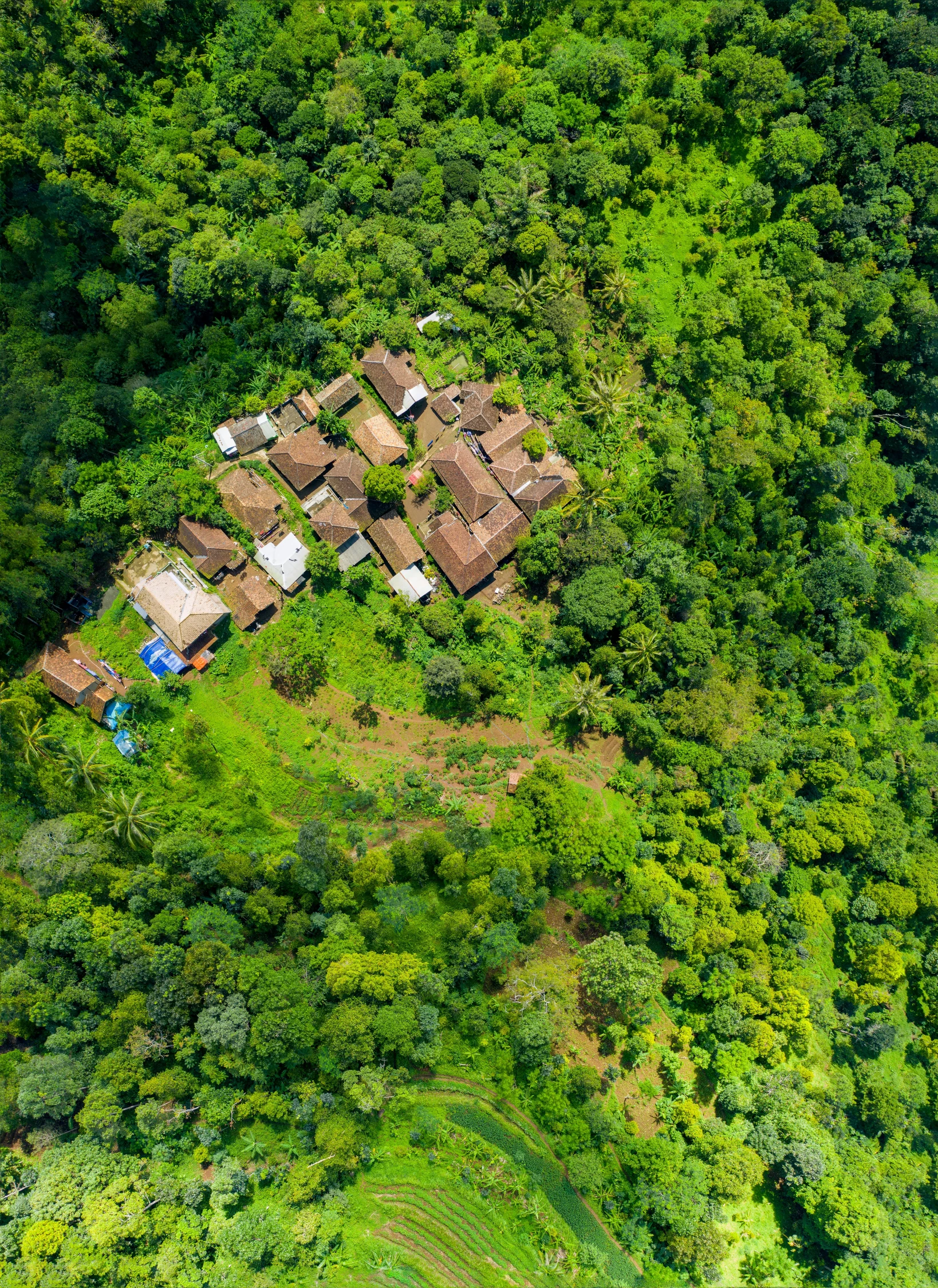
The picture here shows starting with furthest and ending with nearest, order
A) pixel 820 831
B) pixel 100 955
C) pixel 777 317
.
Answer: pixel 777 317 → pixel 820 831 → pixel 100 955

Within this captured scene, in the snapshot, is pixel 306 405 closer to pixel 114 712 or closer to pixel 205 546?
pixel 205 546

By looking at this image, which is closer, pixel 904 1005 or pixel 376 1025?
pixel 376 1025

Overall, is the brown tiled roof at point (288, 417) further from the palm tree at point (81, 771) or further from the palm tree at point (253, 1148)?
the palm tree at point (253, 1148)

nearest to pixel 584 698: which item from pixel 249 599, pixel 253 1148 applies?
pixel 249 599

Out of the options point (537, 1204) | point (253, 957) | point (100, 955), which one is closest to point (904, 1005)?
point (537, 1204)

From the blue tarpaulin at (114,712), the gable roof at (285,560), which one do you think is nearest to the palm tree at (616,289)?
the gable roof at (285,560)

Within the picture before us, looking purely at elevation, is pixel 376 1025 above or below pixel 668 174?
below

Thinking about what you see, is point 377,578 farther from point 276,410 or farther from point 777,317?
point 777,317

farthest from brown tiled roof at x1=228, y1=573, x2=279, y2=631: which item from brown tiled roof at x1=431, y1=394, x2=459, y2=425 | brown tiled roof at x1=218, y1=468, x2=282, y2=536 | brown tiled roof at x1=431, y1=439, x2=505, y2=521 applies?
brown tiled roof at x1=431, y1=394, x2=459, y2=425

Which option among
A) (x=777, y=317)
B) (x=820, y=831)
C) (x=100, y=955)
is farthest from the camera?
(x=777, y=317)
